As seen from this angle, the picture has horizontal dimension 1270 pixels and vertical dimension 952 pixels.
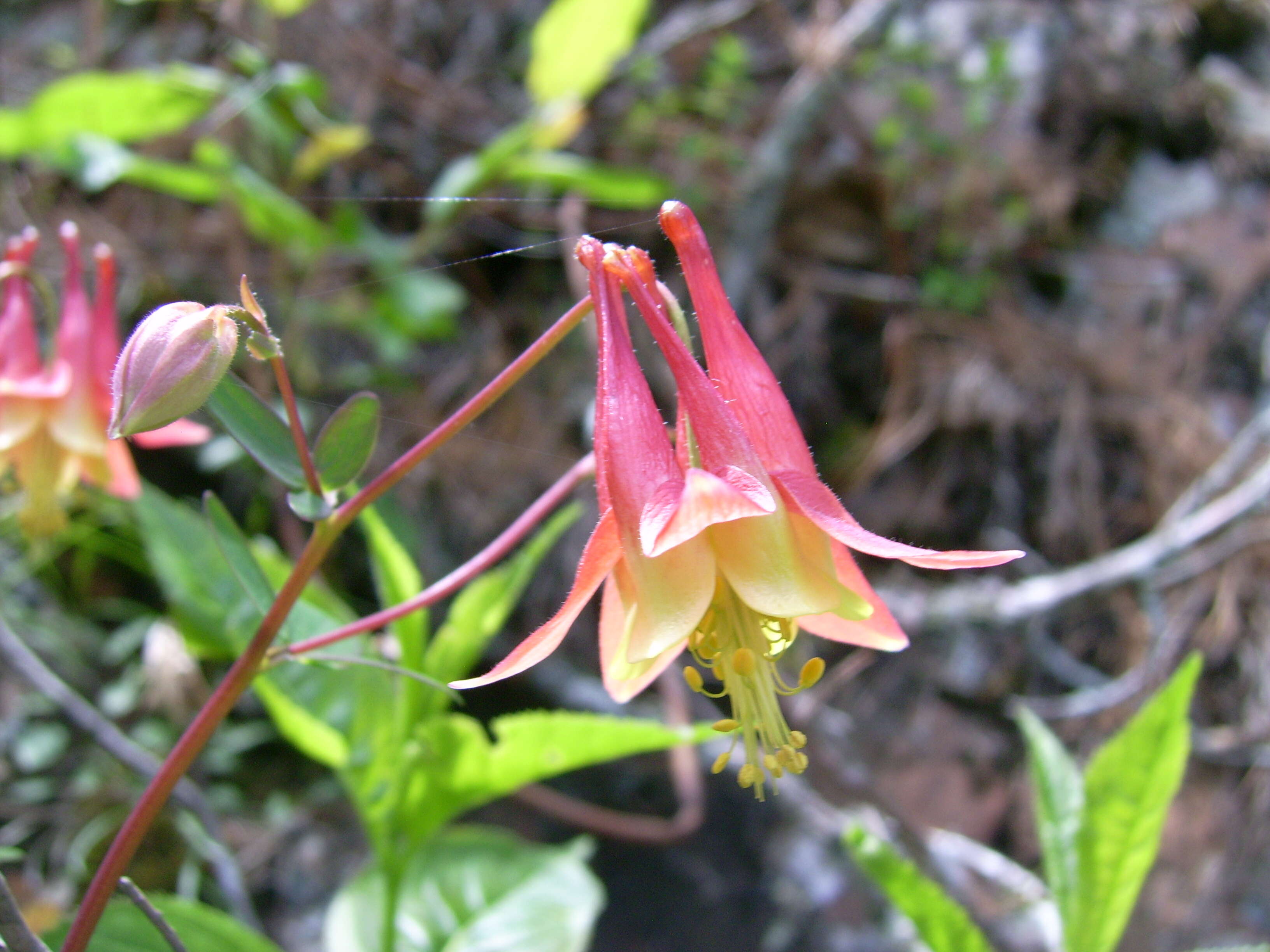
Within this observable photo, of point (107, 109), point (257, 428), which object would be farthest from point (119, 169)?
point (257, 428)

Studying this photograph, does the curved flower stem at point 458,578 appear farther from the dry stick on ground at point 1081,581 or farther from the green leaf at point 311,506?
the dry stick on ground at point 1081,581

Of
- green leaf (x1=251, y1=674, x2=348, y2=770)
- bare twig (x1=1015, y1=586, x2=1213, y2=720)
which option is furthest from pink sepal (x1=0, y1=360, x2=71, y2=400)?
bare twig (x1=1015, y1=586, x2=1213, y2=720)

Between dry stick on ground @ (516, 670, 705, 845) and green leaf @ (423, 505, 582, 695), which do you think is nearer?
green leaf @ (423, 505, 582, 695)

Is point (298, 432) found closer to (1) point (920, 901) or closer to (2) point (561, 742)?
(2) point (561, 742)

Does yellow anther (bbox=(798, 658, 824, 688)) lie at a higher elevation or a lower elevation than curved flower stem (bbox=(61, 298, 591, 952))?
lower

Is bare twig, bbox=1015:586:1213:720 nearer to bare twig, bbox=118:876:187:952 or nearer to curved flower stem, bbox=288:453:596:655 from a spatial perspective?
curved flower stem, bbox=288:453:596:655

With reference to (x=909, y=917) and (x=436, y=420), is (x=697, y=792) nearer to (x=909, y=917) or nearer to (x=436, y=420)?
(x=909, y=917)

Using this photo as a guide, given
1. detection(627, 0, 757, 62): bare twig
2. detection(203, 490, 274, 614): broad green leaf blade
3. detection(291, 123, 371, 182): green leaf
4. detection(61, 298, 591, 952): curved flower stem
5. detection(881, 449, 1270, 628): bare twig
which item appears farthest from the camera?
detection(627, 0, 757, 62): bare twig
